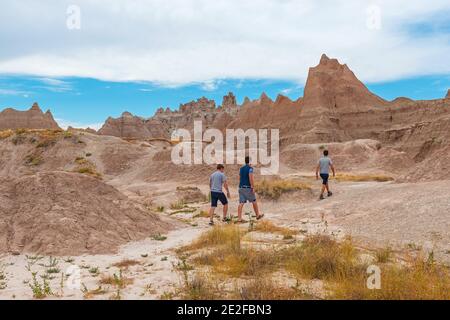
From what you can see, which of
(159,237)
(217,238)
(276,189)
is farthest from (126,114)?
(217,238)

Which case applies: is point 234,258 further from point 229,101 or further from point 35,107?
point 229,101

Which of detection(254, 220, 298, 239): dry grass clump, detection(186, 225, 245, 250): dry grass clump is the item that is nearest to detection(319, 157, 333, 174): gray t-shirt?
detection(254, 220, 298, 239): dry grass clump

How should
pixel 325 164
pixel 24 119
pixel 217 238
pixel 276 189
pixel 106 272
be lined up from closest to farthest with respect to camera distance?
pixel 106 272 < pixel 217 238 < pixel 325 164 < pixel 276 189 < pixel 24 119

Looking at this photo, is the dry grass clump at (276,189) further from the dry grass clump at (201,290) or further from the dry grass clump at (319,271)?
the dry grass clump at (201,290)

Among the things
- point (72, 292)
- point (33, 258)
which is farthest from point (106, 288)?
point (33, 258)

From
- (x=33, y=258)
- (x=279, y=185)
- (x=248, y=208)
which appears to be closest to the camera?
(x=33, y=258)

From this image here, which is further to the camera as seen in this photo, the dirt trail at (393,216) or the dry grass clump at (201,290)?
the dirt trail at (393,216)

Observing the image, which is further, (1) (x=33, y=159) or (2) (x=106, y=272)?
(1) (x=33, y=159)

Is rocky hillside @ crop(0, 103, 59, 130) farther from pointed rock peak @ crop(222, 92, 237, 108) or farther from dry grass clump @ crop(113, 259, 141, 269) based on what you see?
dry grass clump @ crop(113, 259, 141, 269)

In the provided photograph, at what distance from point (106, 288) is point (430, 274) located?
17.2ft

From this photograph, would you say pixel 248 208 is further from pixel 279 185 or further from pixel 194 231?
pixel 194 231

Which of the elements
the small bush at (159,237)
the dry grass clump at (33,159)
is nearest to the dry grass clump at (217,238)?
the small bush at (159,237)
